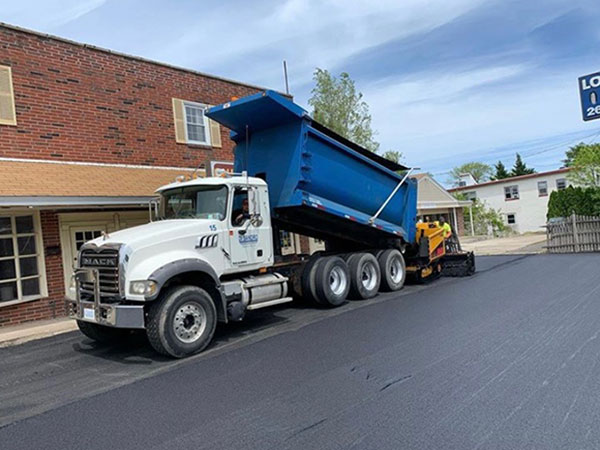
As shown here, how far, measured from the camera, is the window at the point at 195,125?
13.6 metres

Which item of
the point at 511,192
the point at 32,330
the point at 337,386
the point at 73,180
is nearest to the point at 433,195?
the point at 511,192

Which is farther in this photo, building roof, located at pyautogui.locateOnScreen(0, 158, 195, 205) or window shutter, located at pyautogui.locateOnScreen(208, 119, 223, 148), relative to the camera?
window shutter, located at pyautogui.locateOnScreen(208, 119, 223, 148)

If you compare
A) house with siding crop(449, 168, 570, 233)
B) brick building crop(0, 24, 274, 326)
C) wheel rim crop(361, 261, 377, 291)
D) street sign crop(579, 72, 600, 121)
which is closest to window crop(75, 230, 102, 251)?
brick building crop(0, 24, 274, 326)

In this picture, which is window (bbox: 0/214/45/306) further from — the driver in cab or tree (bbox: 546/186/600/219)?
tree (bbox: 546/186/600/219)

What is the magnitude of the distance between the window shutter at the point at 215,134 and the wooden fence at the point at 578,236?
13.1 metres

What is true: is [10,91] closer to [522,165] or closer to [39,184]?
[39,184]

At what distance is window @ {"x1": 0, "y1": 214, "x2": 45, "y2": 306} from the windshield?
3.87 metres

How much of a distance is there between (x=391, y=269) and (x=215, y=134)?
689cm

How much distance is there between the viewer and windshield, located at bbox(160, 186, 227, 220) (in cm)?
731

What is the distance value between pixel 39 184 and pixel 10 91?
262cm

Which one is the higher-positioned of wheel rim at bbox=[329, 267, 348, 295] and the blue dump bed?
the blue dump bed

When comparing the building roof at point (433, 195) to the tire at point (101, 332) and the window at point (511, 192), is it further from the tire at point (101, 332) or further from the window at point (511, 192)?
the tire at point (101, 332)

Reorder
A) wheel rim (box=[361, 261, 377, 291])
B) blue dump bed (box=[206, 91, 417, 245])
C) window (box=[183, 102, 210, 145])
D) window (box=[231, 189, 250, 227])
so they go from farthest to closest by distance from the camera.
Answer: window (box=[183, 102, 210, 145]) → wheel rim (box=[361, 261, 377, 291]) → blue dump bed (box=[206, 91, 417, 245]) → window (box=[231, 189, 250, 227])

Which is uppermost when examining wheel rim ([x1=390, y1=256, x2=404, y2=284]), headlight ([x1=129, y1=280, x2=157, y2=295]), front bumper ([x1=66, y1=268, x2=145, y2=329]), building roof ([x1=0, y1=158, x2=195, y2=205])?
building roof ([x1=0, y1=158, x2=195, y2=205])
